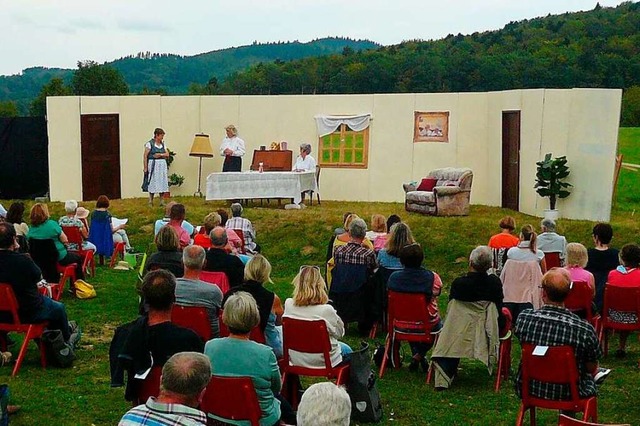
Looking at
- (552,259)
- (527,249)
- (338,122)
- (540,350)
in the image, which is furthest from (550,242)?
(338,122)

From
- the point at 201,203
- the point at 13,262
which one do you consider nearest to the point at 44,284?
the point at 13,262

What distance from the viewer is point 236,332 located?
485 centimetres

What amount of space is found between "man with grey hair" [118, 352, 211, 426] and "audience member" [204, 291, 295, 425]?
1052 mm

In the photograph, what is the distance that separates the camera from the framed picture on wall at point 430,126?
17.4m

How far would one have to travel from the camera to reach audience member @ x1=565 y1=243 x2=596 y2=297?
7582mm

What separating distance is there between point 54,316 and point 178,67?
76.3m

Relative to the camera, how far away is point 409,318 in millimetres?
6988

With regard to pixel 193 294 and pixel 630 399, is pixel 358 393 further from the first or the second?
pixel 630 399

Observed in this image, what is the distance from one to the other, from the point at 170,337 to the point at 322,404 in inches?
69.4

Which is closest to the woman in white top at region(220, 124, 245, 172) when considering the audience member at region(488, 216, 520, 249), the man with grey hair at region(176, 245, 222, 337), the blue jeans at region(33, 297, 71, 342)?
the audience member at region(488, 216, 520, 249)

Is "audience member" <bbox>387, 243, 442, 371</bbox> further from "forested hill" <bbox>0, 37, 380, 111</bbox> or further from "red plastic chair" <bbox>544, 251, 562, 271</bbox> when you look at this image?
"forested hill" <bbox>0, 37, 380, 111</bbox>

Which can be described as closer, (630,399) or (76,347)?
(630,399)

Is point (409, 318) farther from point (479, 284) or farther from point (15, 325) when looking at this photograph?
point (15, 325)

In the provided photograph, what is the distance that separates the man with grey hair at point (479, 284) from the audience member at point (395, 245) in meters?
1.61
